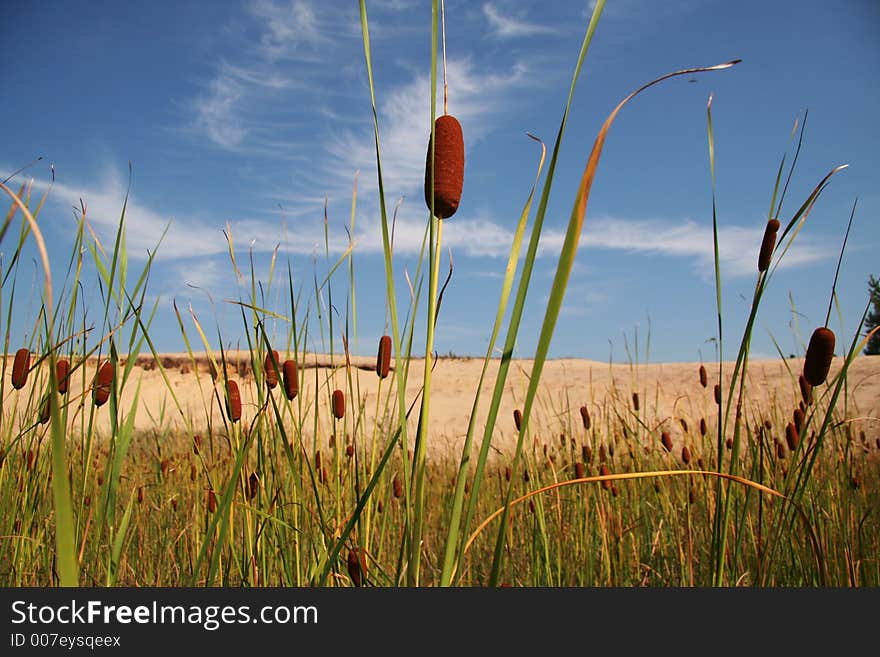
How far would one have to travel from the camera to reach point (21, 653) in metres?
0.94

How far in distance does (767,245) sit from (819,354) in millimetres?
220

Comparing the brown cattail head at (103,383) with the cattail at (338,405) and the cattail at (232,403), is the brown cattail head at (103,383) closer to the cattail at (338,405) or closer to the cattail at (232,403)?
the cattail at (232,403)

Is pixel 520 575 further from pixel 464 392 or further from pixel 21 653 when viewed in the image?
pixel 464 392

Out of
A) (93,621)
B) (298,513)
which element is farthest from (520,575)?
(93,621)

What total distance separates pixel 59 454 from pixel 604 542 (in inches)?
87.5

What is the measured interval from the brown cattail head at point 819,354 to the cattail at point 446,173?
0.74 metres

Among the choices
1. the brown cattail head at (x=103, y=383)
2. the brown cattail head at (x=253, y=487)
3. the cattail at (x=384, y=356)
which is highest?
the cattail at (x=384, y=356)

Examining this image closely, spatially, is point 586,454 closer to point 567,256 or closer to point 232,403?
point 232,403

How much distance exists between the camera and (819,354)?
1.12 m

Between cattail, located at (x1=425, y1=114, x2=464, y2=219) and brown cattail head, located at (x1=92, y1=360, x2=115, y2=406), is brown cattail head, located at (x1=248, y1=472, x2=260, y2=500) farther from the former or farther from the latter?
cattail, located at (x1=425, y1=114, x2=464, y2=219)

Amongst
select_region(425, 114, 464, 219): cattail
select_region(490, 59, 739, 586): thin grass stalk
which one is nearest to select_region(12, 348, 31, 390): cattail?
select_region(425, 114, 464, 219): cattail

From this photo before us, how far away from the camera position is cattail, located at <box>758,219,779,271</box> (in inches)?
44.0

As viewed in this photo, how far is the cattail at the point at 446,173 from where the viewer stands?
2.49 ft

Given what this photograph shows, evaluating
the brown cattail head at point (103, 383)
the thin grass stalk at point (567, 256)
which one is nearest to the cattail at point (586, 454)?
the brown cattail head at point (103, 383)
